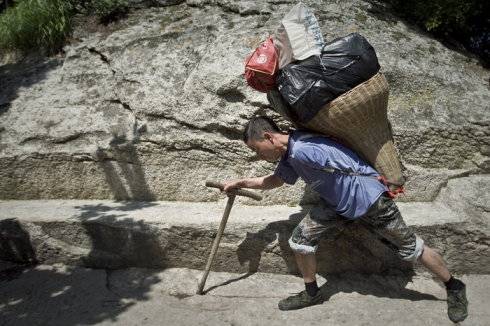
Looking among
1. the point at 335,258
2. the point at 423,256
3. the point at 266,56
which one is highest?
the point at 266,56

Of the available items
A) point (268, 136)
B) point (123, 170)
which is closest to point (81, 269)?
point (123, 170)

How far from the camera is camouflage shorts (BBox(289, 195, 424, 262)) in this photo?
271 centimetres

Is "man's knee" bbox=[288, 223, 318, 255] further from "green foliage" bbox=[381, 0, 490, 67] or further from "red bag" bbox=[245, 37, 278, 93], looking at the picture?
"green foliage" bbox=[381, 0, 490, 67]

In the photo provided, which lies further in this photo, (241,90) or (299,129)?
(241,90)

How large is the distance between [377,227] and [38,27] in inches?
169

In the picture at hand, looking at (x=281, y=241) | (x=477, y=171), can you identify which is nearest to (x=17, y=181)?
(x=281, y=241)

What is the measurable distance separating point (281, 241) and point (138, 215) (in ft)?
3.96

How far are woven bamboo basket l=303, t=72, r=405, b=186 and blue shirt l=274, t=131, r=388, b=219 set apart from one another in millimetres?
84

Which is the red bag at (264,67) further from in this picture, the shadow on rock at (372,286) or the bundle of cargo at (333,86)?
the shadow on rock at (372,286)

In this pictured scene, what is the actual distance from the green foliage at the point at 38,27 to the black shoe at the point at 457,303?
178 inches

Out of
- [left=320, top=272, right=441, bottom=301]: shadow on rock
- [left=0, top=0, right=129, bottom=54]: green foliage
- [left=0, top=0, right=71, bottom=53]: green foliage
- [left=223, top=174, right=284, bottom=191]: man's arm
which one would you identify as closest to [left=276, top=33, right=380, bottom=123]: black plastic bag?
[left=223, top=174, right=284, bottom=191]: man's arm

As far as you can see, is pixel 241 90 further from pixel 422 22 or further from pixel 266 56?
pixel 422 22

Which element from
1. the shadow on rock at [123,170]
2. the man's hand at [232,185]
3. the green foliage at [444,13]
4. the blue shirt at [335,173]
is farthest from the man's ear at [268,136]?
the green foliage at [444,13]

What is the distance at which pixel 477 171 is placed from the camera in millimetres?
3588
